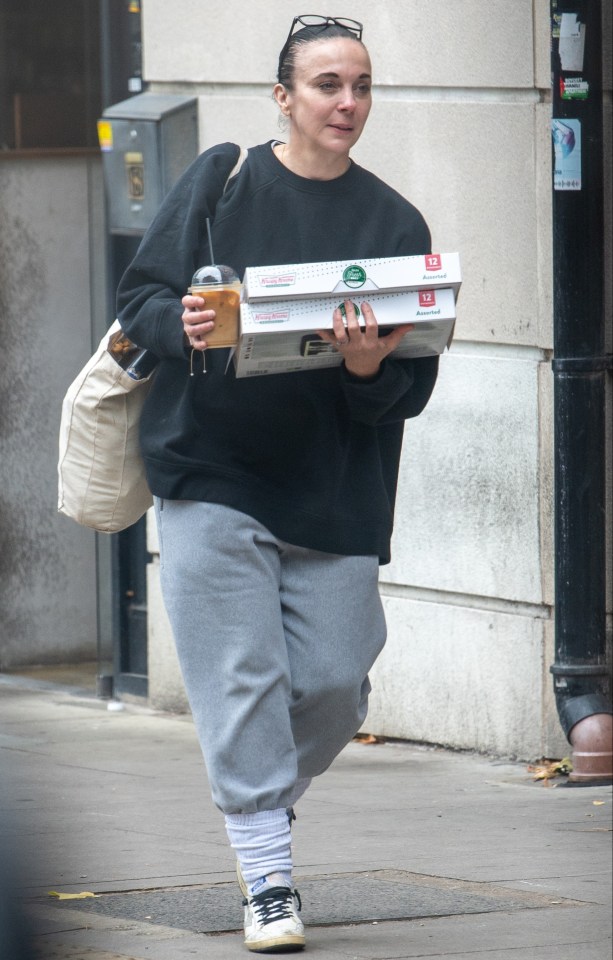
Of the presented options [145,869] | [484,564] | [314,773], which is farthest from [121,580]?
[314,773]

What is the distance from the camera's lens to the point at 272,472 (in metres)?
3.93

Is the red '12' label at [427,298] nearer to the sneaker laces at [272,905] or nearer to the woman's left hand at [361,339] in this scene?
the woman's left hand at [361,339]

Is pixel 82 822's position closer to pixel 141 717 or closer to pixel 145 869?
pixel 145 869

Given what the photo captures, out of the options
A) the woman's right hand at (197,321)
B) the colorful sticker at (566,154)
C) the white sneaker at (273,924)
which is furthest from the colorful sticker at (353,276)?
the colorful sticker at (566,154)

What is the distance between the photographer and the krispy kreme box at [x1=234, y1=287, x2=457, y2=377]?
144 inches

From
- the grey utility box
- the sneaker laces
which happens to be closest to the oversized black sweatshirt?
the sneaker laces

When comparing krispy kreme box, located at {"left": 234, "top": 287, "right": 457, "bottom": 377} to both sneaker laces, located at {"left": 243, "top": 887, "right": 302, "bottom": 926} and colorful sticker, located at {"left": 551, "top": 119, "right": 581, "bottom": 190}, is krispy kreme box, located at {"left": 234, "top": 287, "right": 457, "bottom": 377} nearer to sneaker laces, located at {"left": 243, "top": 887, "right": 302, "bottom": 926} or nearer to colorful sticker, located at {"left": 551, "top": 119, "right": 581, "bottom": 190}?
sneaker laces, located at {"left": 243, "top": 887, "right": 302, "bottom": 926}

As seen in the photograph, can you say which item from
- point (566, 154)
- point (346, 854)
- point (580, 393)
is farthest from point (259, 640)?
point (566, 154)

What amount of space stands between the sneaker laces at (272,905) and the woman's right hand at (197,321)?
1116mm

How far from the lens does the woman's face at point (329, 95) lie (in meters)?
3.91

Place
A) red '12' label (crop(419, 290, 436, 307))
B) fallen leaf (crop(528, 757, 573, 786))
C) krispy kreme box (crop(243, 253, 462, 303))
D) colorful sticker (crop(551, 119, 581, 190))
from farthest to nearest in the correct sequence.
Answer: fallen leaf (crop(528, 757, 573, 786)) < colorful sticker (crop(551, 119, 581, 190)) < red '12' label (crop(419, 290, 436, 307)) < krispy kreme box (crop(243, 253, 462, 303))

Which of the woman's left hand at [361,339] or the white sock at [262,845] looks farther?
the white sock at [262,845]

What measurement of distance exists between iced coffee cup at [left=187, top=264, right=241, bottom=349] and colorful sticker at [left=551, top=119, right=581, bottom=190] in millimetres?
2484

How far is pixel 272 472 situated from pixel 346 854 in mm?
1450
